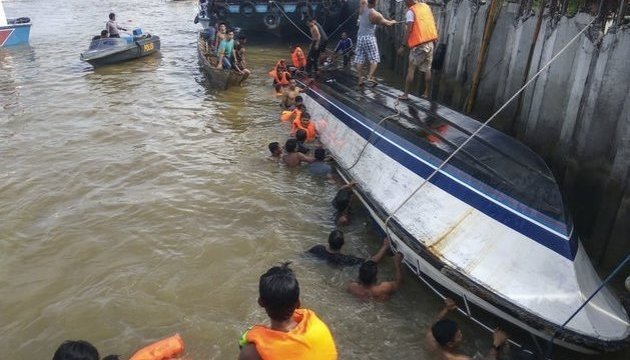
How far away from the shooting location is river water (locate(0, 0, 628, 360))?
509 cm

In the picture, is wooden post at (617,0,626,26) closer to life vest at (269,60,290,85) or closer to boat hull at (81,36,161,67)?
life vest at (269,60,290,85)

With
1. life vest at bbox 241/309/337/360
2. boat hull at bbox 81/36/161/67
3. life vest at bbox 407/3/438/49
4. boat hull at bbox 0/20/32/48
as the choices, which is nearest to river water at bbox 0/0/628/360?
life vest at bbox 241/309/337/360

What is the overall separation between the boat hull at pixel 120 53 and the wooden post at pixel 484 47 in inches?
488

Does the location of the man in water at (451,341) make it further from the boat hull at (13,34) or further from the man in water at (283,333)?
the boat hull at (13,34)

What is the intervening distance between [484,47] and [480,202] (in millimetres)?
4044

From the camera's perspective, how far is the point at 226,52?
44.4 ft

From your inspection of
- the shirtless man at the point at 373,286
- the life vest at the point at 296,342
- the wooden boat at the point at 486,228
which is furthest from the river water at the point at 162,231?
the life vest at the point at 296,342

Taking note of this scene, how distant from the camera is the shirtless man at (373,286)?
5.20 m

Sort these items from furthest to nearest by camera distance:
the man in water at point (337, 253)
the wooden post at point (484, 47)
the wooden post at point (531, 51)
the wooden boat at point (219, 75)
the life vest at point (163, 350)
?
the wooden boat at point (219, 75)
the wooden post at point (484, 47)
the wooden post at point (531, 51)
the man in water at point (337, 253)
the life vest at point (163, 350)

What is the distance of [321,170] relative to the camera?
8156 mm

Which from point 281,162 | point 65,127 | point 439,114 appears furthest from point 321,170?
point 65,127

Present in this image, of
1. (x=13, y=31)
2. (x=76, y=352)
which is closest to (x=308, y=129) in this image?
(x=76, y=352)

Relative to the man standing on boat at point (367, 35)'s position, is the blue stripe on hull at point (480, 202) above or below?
below

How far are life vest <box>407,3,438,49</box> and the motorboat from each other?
11388mm
